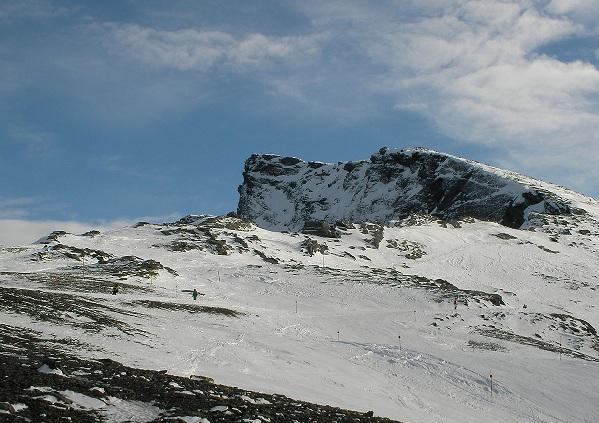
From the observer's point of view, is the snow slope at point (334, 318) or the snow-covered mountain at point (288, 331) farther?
the snow slope at point (334, 318)

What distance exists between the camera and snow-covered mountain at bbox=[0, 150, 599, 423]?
15.5m

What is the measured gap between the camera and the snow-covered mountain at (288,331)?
15.5 m

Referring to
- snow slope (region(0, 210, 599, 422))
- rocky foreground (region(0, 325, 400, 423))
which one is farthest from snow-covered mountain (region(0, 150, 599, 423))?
snow slope (region(0, 210, 599, 422))

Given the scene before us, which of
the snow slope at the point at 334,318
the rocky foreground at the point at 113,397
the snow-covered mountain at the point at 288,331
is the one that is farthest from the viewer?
the snow slope at the point at 334,318

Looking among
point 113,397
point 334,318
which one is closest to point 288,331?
point 334,318

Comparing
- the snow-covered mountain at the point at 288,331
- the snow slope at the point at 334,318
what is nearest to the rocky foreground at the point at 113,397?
the snow-covered mountain at the point at 288,331

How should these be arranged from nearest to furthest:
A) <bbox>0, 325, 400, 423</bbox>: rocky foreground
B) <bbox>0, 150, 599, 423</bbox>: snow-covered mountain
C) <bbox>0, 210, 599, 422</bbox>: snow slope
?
<bbox>0, 325, 400, 423</bbox>: rocky foreground, <bbox>0, 150, 599, 423</bbox>: snow-covered mountain, <bbox>0, 210, 599, 422</bbox>: snow slope

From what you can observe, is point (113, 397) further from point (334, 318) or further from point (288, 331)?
point (334, 318)

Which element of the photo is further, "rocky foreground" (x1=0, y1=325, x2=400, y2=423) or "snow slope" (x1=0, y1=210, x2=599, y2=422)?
"snow slope" (x1=0, y1=210, x2=599, y2=422)

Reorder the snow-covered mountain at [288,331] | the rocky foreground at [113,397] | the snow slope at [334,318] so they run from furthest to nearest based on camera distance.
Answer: the snow slope at [334,318] → the snow-covered mountain at [288,331] → the rocky foreground at [113,397]

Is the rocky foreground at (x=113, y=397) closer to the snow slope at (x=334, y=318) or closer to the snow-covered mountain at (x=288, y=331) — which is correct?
the snow-covered mountain at (x=288, y=331)

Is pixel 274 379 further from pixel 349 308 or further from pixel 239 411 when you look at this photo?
pixel 349 308

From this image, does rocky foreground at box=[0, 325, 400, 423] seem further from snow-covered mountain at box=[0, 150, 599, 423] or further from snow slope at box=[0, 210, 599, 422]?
snow slope at box=[0, 210, 599, 422]

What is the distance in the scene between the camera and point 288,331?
121ft
